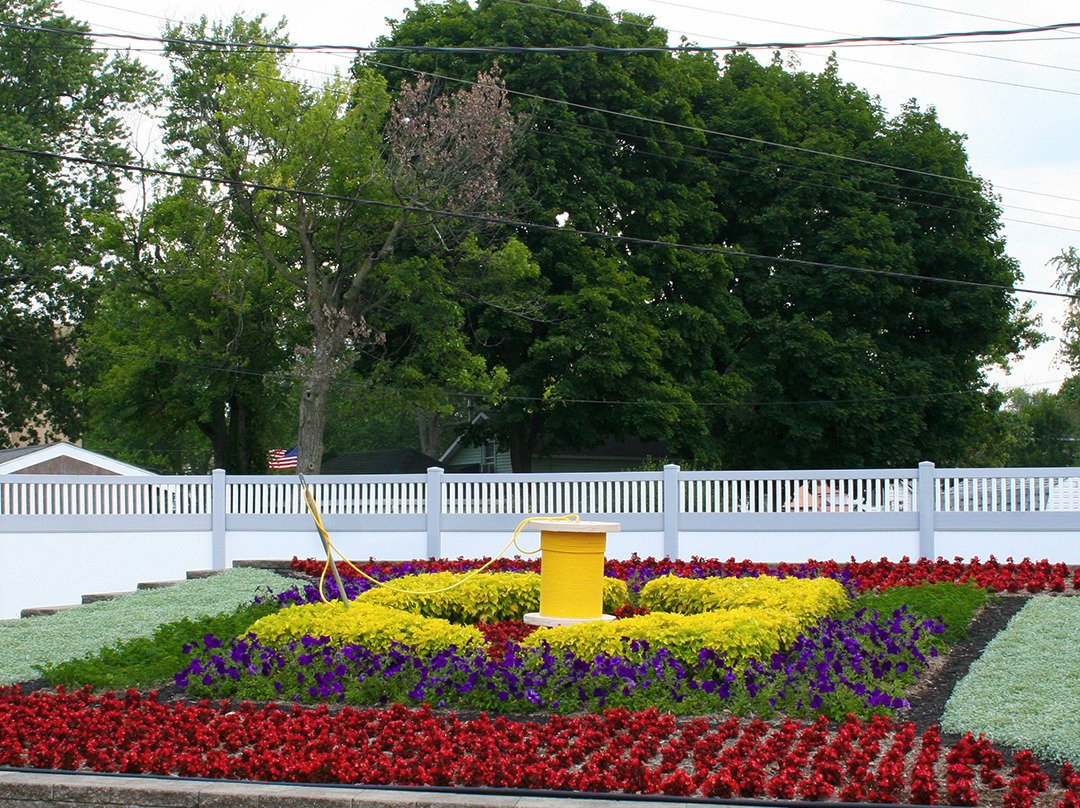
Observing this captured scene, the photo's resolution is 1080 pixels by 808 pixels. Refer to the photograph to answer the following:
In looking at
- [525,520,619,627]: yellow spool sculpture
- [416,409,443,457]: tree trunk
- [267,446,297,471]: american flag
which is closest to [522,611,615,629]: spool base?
[525,520,619,627]: yellow spool sculpture

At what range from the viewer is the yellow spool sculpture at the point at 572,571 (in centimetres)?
993

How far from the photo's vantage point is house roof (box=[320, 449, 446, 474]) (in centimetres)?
4004

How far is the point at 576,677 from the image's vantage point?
26.1 feet

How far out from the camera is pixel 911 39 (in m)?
11.0

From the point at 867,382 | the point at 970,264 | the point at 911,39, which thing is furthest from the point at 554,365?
the point at 911,39

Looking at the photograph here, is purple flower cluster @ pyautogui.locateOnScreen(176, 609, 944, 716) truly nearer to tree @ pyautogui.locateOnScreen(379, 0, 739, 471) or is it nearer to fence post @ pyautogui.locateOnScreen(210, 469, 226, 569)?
fence post @ pyautogui.locateOnScreen(210, 469, 226, 569)

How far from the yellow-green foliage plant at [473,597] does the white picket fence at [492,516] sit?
4654 mm

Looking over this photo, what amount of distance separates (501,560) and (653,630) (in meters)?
6.54

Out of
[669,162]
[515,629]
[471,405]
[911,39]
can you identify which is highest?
[669,162]

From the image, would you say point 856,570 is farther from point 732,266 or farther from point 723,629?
point 732,266

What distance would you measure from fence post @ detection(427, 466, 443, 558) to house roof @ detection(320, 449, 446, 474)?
71.7 feet

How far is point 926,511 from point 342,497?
25.0ft

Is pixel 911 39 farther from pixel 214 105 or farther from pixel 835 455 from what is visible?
pixel 835 455

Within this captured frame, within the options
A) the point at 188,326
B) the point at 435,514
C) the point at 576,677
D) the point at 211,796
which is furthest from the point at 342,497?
the point at 188,326
